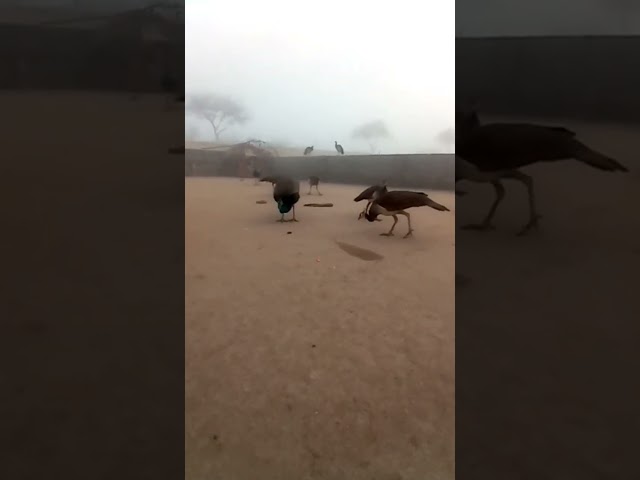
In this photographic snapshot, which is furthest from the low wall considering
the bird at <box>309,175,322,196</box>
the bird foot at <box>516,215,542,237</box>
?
the bird foot at <box>516,215,542,237</box>

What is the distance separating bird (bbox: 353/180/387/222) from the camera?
1.99ft

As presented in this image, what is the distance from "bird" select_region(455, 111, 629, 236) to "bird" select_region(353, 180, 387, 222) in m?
0.11

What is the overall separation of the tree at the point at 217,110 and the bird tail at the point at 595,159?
0.49 metres

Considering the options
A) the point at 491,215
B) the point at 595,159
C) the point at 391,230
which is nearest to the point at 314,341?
the point at 391,230

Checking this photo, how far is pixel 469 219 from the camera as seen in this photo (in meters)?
0.57

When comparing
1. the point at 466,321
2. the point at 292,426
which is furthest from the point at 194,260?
the point at 466,321

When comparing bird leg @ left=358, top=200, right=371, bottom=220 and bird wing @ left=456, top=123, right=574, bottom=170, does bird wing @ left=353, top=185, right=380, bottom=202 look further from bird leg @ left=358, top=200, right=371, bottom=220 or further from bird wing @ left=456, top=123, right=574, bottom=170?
bird wing @ left=456, top=123, right=574, bottom=170

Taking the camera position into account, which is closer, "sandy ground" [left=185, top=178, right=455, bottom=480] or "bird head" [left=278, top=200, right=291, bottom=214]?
"sandy ground" [left=185, top=178, right=455, bottom=480]

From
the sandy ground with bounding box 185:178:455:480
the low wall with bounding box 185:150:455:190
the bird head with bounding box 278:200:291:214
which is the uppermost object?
the low wall with bounding box 185:150:455:190

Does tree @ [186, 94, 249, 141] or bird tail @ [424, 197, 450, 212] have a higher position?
tree @ [186, 94, 249, 141]

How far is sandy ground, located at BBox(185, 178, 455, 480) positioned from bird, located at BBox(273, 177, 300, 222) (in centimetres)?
1

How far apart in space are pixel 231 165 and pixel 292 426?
374mm
